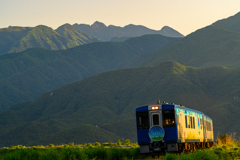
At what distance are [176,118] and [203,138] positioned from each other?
918 centimetres

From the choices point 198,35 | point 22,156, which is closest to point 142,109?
point 22,156

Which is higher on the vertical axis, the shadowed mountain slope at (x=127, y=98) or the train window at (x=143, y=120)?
the shadowed mountain slope at (x=127, y=98)

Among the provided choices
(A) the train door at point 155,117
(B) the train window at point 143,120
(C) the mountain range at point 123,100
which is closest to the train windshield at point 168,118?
(A) the train door at point 155,117

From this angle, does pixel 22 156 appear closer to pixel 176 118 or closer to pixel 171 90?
pixel 176 118

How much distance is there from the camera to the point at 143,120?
22.6 m

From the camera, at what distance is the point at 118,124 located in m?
90.8

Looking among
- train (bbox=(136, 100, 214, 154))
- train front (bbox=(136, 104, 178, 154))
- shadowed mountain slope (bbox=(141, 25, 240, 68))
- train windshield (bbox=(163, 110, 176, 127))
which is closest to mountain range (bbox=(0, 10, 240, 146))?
shadowed mountain slope (bbox=(141, 25, 240, 68))

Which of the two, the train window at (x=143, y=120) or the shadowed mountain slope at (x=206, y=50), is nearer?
the train window at (x=143, y=120)

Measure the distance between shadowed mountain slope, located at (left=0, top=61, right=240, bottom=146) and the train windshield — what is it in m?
60.8

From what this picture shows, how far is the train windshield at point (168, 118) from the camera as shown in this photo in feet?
71.5

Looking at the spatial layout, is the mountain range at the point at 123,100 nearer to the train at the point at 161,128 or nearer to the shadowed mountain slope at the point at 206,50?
the shadowed mountain slope at the point at 206,50

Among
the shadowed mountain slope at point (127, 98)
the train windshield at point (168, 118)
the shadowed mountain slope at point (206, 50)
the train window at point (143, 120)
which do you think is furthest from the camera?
the shadowed mountain slope at point (206, 50)

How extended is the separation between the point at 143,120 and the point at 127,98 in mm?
98368

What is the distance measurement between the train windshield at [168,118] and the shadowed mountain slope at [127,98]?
2393 inches
